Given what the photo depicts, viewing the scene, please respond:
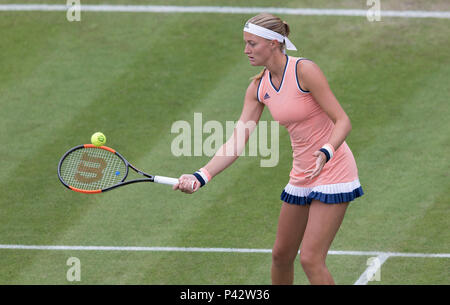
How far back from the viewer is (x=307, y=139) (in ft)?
27.2

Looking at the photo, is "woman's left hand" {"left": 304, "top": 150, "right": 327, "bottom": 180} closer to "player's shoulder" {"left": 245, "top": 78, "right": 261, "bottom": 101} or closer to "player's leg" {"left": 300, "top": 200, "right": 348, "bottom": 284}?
"player's leg" {"left": 300, "top": 200, "right": 348, "bottom": 284}

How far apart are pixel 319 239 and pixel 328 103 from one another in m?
1.10

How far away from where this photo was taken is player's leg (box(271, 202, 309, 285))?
8500 mm

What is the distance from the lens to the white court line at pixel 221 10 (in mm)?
14633

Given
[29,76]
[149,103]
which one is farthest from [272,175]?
[29,76]

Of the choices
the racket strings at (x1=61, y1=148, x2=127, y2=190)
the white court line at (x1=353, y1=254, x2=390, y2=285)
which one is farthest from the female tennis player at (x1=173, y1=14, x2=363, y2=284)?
the white court line at (x1=353, y1=254, x2=390, y2=285)

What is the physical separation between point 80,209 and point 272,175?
2.28 metres

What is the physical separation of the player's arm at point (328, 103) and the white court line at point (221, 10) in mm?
6697

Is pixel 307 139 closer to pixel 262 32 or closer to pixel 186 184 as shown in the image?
pixel 262 32

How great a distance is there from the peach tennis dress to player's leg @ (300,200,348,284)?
9 centimetres

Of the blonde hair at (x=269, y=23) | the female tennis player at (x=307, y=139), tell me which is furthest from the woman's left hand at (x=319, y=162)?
the blonde hair at (x=269, y=23)

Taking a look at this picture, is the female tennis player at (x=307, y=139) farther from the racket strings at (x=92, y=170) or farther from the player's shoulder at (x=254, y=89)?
the racket strings at (x=92, y=170)

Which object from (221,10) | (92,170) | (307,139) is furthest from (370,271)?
(221,10)
